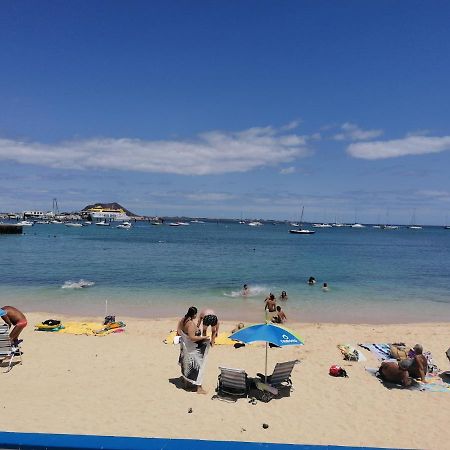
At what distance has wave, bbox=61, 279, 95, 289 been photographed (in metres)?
25.4

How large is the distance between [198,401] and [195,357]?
91cm

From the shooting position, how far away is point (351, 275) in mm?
34531

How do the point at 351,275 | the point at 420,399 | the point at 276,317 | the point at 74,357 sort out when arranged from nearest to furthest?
the point at 420,399 < the point at 74,357 < the point at 276,317 < the point at 351,275

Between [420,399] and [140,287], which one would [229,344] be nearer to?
[420,399]

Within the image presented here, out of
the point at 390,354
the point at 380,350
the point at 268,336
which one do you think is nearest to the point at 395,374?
the point at 390,354

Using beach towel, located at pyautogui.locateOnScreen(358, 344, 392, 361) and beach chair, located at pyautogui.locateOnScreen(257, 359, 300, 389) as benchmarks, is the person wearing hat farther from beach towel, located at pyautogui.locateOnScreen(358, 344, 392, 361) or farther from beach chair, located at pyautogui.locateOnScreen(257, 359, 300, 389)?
beach chair, located at pyautogui.locateOnScreen(257, 359, 300, 389)

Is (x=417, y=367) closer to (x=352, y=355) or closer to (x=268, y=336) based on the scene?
(x=352, y=355)

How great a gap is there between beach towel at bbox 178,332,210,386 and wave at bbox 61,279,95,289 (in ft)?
59.4

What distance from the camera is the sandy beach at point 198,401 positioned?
24.3ft

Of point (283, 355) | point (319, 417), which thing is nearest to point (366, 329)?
point (283, 355)

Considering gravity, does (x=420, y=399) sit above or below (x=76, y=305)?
above

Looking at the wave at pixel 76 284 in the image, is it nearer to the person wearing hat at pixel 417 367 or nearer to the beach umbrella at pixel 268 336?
the beach umbrella at pixel 268 336

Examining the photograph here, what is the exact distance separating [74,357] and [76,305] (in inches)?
378

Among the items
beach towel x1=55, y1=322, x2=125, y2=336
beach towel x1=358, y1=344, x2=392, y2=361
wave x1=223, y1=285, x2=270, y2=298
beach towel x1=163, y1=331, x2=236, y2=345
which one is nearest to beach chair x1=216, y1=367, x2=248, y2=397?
beach towel x1=163, y1=331, x2=236, y2=345
